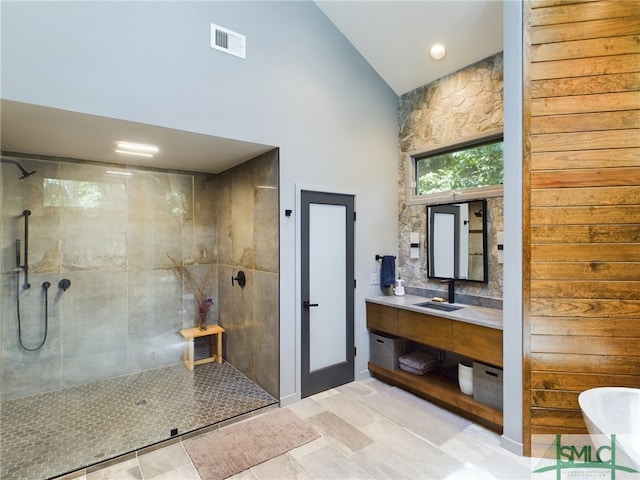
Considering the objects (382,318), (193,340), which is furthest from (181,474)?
(382,318)

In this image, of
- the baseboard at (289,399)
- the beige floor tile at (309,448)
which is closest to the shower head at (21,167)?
the baseboard at (289,399)

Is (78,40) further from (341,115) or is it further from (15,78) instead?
(341,115)

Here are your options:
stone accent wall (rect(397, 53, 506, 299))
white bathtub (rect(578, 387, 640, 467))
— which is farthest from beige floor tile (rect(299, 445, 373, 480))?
stone accent wall (rect(397, 53, 506, 299))

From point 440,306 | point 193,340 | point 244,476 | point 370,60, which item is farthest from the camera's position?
point 193,340

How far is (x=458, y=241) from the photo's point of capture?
361 centimetres

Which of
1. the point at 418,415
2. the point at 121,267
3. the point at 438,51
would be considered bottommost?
the point at 418,415

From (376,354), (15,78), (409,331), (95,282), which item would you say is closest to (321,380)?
(376,354)

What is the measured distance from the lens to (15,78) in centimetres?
205

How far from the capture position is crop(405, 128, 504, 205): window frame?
3354 millimetres

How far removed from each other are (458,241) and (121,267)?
3950 millimetres

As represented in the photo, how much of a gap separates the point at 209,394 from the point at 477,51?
457cm

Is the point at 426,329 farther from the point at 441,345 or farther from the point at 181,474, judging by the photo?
the point at 181,474

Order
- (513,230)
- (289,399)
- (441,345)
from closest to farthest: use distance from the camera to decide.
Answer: (513,230) → (441,345) → (289,399)

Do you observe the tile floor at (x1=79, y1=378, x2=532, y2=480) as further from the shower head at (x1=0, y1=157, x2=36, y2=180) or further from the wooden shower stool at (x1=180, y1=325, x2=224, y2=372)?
the shower head at (x1=0, y1=157, x2=36, y2=180)
